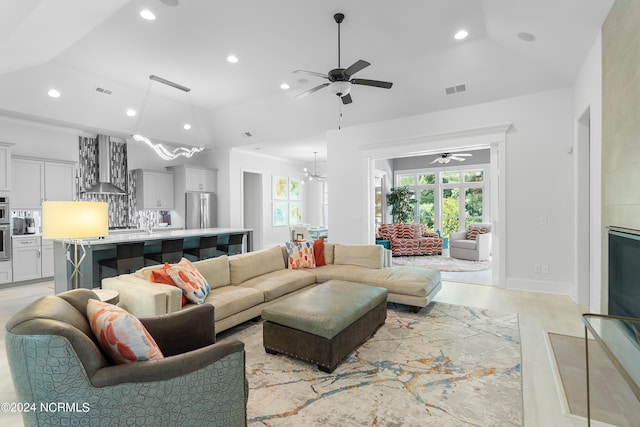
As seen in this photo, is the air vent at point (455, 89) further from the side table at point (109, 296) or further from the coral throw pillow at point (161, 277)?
the side table at point (109, 296)

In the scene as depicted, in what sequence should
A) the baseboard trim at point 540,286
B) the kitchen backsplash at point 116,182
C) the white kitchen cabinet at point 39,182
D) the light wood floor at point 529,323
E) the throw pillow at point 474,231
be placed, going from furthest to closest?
the throw pillow at point 474,231
the kitchen backsplash at point 116,182
the white kitchen cabinet at point 39,182
the baseboard trim at point 540,286
the light wood floor at point 529,323

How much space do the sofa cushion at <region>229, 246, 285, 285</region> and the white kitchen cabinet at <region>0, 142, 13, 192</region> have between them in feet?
14.3

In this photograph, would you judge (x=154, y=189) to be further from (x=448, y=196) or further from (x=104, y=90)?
(x=448, y=196)

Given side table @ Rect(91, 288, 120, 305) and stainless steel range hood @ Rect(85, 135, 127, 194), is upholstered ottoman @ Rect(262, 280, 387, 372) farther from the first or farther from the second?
stainless steel range hood @ Rect(85, 135, 127, 194)

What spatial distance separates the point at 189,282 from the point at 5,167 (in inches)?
186

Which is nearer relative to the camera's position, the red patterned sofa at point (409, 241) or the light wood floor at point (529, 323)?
the light wood floor at point (529, 323)

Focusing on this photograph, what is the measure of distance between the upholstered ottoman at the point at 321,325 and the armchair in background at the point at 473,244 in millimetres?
5452

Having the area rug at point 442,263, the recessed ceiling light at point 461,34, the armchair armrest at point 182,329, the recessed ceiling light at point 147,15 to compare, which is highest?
the recessed ceiling light at point 461,34

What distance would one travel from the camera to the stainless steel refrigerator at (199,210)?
25.7ft

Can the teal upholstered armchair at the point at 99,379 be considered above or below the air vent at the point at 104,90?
below

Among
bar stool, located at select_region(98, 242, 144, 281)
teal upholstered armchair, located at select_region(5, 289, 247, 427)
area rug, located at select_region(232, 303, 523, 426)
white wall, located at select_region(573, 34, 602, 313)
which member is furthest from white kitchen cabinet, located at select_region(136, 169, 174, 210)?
white wall, located at select_region(573, 34, 602, 313)

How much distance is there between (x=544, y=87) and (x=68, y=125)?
8.11 m

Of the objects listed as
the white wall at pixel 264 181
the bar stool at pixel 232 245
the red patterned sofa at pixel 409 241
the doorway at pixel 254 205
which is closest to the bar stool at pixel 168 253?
the bar stool at pixel 232 245

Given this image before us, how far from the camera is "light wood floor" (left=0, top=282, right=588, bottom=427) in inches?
79.7
